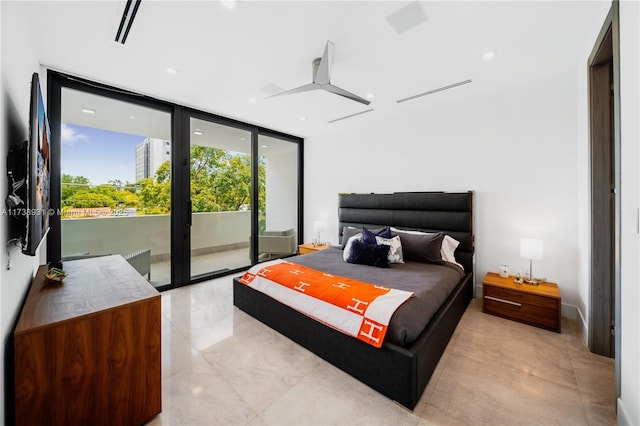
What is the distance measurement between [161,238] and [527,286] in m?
4.70

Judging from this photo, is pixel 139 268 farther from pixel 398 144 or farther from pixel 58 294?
pixel 398 144

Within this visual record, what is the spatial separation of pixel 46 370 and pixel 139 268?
254cm

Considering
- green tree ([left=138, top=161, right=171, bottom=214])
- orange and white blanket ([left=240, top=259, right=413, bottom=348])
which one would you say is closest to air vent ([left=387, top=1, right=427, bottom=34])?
orange and white blanket ([left=240, top=259, right=413, bottom=348])

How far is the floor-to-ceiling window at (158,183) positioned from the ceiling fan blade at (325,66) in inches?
93.1

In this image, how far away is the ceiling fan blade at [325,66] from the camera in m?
2.20

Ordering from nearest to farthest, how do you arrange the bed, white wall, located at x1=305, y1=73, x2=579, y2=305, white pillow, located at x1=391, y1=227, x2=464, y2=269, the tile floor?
1. the tile floor
2. the bed
3. white wall, located at x1=305, y1=73, x2=579, y2=305
4. white pillow, located at x1=391, y1=227, x2=464, y2=269

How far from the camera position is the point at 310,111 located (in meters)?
3.96

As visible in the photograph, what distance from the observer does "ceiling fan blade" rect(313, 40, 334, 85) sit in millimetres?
2198

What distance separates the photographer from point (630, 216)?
139 cm

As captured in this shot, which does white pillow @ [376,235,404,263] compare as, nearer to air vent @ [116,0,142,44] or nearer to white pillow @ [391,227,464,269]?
white pillow @ [391,227,464,269]

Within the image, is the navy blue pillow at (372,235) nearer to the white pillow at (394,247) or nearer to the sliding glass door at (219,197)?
the white pillow at (394,247)

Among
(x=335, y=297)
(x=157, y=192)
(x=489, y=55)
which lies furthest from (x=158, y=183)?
(x=489, y=55)

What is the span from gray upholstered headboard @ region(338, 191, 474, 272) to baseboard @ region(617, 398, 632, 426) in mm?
1912

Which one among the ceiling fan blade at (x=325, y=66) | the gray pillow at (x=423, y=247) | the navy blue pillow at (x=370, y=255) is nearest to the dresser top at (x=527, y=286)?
the gray pillow at (x=423, y=247)
